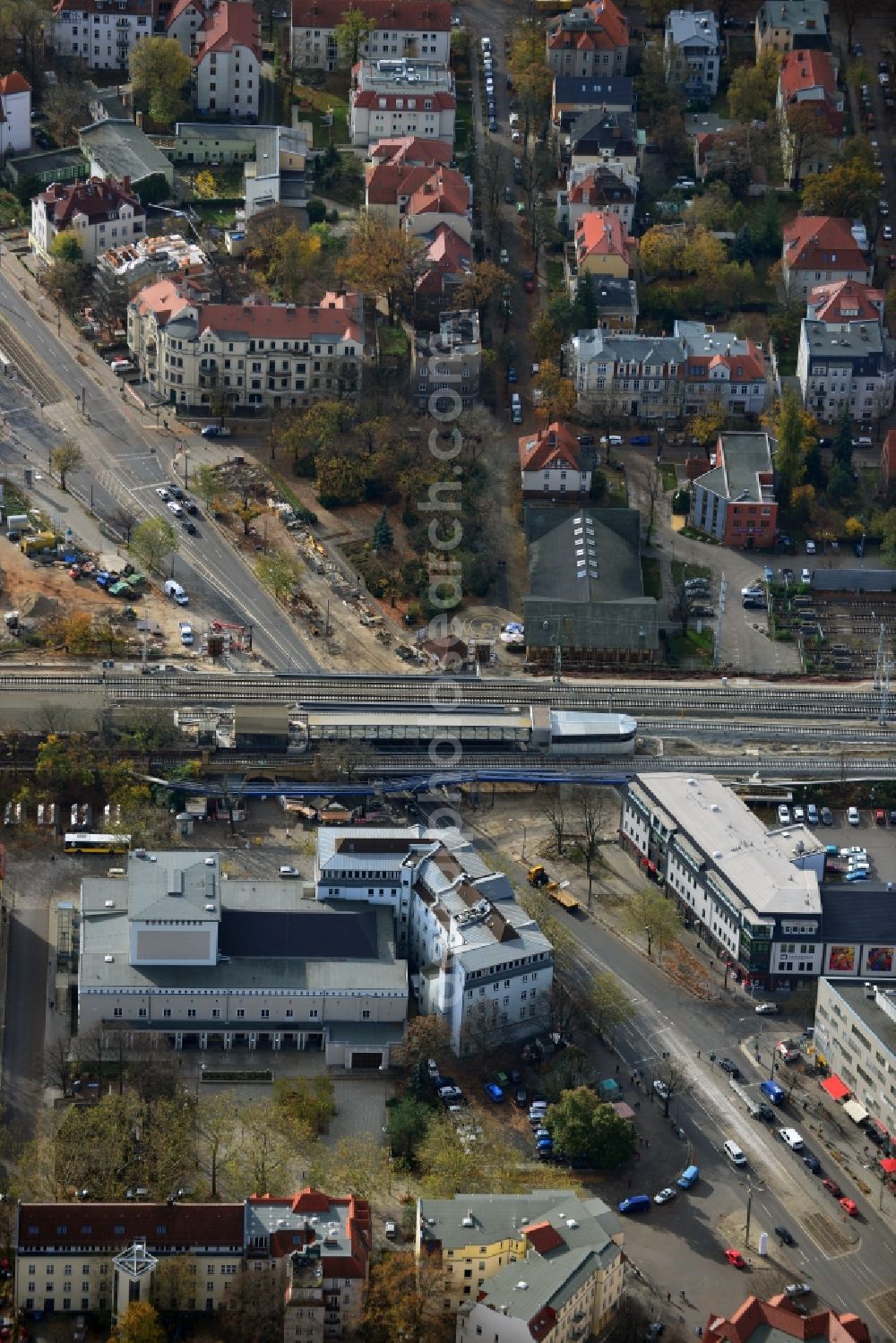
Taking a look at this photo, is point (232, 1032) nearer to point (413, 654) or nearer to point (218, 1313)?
point (218, 1313)

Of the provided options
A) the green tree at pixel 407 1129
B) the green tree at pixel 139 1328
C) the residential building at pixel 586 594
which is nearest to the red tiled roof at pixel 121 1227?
the green tree at pixel 139 1328

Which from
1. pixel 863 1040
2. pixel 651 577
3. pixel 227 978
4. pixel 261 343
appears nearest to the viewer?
pixel 863 1040

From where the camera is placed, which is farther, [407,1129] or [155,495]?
[155,495]

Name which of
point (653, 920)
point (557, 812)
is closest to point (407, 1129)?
point (653, 920)

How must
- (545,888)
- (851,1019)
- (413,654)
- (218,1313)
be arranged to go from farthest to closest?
(413,654) < (545,888) < (851,1019) < (218,1313)

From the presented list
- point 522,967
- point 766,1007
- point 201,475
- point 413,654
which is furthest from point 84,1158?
point 201,475

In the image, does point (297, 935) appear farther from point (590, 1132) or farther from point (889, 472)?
point (889, 472)
